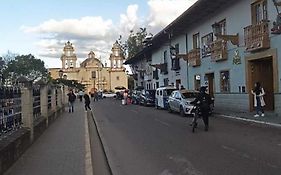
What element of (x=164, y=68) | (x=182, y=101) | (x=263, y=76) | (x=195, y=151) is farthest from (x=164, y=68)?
(x=195, y=151)

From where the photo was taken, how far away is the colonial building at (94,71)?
11862 centimetres

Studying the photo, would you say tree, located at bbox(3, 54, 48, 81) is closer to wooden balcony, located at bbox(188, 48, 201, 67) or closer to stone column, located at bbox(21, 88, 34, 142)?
wooden balcony, located at bbox(188, 48, 201, 67)

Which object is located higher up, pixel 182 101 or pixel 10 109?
pixel 10 109

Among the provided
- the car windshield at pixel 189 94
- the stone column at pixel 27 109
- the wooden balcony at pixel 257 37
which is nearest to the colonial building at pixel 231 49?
the wooden balcony at pixel 257 37

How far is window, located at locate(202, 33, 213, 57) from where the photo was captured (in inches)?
1236

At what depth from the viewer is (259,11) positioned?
78.1 ft

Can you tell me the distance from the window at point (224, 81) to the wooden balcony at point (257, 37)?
4.78 m

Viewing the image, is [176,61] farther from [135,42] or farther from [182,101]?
[135,42]

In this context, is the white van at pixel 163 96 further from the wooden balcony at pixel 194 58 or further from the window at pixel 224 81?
the window at pixel 224 81

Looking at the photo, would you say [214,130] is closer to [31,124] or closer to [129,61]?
[31,124]

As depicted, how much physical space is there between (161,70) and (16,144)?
3956cm

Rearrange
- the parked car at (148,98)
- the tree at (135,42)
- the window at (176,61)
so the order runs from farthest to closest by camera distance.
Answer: the tree at (135,42)
the window at (176,61)
the parked car at (148,98)

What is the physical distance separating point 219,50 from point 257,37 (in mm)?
5883

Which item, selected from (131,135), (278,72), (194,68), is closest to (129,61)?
(194,68)
